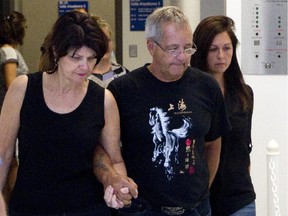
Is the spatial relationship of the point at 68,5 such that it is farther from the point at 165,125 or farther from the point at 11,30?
the point at 165,125

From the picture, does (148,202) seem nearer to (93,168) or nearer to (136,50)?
(93,168)

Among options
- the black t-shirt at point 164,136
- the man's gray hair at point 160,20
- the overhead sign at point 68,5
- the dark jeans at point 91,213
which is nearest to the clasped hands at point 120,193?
the dark jeans at point 91,213

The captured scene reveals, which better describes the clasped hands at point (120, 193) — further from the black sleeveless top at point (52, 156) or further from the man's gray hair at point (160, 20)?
the man's gray hair at point (160, 20)

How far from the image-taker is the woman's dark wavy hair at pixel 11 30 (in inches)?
259

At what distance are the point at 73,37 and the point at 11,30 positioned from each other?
3776 mm

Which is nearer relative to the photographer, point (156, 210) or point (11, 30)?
point (156, 210)

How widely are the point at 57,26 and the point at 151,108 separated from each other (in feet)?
1.76

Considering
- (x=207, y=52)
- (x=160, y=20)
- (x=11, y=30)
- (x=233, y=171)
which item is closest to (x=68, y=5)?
(x=11, y=30)

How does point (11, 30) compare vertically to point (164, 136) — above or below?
above

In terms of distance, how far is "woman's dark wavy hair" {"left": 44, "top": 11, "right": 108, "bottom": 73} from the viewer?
2.97 m

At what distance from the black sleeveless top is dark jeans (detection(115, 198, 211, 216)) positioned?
0.87ft

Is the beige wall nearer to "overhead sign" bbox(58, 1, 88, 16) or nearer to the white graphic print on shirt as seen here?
"overhead sign" bbox(58, 1, 88, 16)

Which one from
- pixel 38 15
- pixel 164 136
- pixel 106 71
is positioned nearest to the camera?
pixel 164 136

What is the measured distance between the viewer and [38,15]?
9.23 metres
